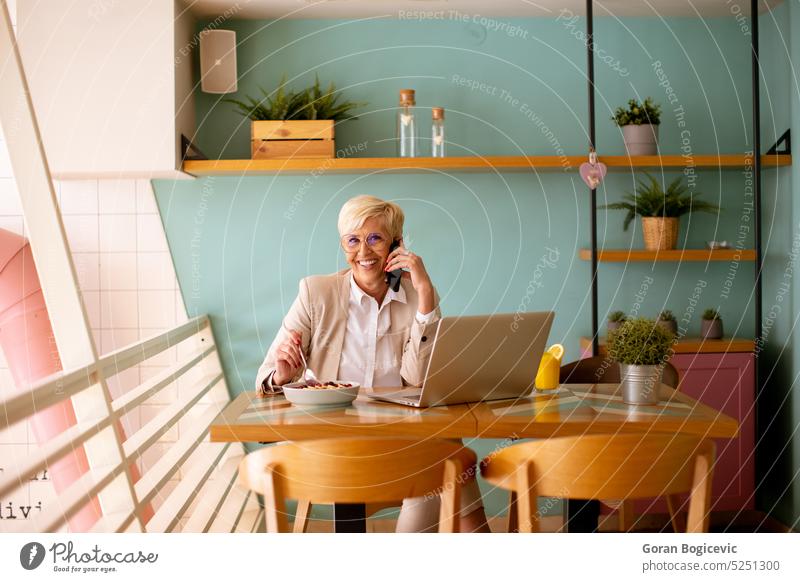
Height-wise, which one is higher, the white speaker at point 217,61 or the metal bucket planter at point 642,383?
the white speaker at point 217,61

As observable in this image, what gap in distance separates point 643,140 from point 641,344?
3.93 feet

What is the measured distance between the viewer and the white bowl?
1.62 meters

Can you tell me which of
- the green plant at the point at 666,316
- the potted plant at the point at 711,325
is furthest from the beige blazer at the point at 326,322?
the potted plant at the point at 711,325

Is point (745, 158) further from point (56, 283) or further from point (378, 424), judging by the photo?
point (56, 283)

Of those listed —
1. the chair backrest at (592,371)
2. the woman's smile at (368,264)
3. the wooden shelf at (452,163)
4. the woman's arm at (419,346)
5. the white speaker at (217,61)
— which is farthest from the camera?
the white speaker at (217,61)

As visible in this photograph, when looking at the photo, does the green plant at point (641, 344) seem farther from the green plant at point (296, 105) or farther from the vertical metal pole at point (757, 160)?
the green plant at point (296, 105)

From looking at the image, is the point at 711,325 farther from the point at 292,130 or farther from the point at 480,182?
the point at 292,130

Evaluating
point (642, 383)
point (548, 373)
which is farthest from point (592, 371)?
point (642, 383)

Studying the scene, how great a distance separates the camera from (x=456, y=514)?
1435 millimetres

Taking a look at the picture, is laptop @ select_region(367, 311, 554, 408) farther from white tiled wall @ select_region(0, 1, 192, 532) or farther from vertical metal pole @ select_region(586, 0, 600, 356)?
white tiled wall @ select_region(0, 1, 192, 532)

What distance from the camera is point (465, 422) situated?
60.5 inches

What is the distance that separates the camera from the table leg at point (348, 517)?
1.41 metres
